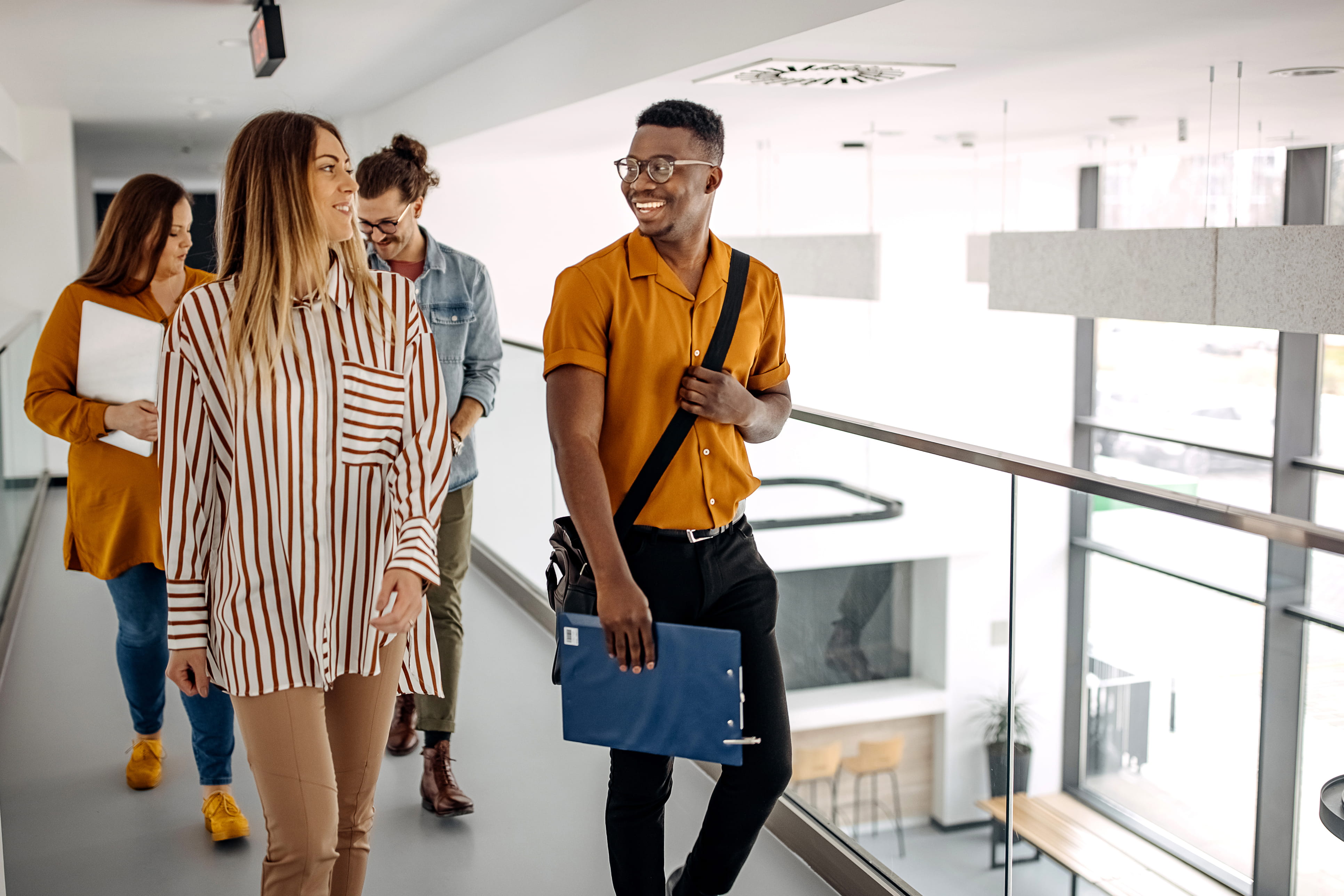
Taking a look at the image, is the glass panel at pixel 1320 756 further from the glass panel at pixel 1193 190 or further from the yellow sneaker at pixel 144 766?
the glass panel at pixel 1193 190

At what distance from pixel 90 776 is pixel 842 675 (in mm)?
3185

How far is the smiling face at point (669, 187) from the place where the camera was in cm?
167

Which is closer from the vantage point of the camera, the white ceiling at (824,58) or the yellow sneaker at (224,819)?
the yellow sneaker at (224,819)

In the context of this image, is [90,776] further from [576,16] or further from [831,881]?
[576,16]

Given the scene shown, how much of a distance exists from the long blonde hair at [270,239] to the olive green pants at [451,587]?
1222 millimetres

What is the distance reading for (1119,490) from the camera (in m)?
1.63

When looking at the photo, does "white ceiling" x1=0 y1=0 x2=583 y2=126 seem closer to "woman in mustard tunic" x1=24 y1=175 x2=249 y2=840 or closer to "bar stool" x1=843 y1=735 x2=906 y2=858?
"woman in mustard tunic" x1=24 y1=175 x2=249 y2=840

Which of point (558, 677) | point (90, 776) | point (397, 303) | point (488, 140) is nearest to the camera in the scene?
point (397, 303)

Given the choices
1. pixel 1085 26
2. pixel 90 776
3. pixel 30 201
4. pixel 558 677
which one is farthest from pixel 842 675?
pixel 30 201

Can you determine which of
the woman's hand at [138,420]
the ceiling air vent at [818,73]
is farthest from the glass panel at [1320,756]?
the ceiling air vent at [818,73]

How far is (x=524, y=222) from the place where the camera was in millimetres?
8609

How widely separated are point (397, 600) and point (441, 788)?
1274mm

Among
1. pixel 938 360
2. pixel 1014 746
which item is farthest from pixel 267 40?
pixel 938 360

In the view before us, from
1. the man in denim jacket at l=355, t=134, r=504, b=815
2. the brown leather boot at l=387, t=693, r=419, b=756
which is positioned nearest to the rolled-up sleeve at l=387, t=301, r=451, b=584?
the man in denim jacket at l=355, t=134, r=504, b=815
